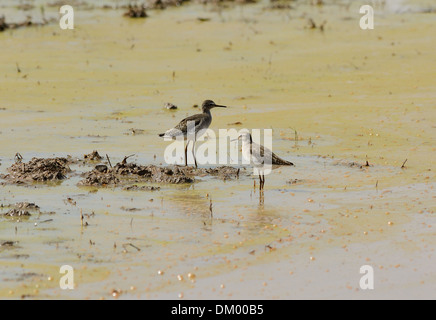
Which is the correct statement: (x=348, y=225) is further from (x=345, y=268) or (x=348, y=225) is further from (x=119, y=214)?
(x=119, y=214)

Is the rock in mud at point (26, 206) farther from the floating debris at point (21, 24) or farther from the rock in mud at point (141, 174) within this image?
the floating debris at point (21, 24)

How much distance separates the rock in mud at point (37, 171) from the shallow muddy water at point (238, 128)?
12 cm

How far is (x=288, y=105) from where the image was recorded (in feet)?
45.4

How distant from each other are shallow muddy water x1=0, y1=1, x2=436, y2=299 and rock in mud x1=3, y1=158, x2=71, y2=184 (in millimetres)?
125

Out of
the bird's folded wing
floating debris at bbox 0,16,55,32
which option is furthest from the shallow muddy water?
the bird's folded wing

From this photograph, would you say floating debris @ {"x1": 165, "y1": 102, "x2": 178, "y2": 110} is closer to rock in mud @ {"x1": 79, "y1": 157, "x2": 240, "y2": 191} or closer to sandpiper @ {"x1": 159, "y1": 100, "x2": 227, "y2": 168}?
sandpiper @ {"x1": 159, "y1": 100, "x2": 227, "y2": 168}

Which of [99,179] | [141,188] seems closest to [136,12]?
[99,179]

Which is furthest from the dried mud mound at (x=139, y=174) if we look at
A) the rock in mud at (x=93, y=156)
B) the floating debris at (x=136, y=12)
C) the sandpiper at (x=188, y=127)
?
the floating debris at (x=136, y=12)

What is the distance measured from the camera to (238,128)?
12484mm

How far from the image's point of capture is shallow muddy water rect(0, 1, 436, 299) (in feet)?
23.5

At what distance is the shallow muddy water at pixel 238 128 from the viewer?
23.5ft

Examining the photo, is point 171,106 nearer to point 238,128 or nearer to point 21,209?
point 238,128
